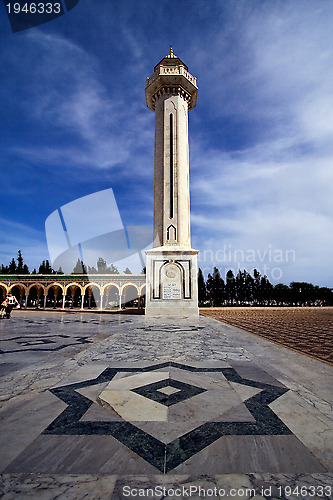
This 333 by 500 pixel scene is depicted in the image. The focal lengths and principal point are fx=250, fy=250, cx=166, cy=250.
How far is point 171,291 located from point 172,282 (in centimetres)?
50

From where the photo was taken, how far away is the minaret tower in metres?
13.7

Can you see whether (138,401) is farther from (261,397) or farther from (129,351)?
(129,351)

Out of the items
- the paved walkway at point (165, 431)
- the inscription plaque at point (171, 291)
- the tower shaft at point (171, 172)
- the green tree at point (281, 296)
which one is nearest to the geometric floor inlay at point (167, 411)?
the paved walkway at point (165, 431)

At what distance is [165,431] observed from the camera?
1.51 metres

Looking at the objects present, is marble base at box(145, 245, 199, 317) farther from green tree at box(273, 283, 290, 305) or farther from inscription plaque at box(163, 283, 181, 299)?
green tree at box(273, 283, 290, 305)

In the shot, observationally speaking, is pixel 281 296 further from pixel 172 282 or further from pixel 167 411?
pixel 167 411

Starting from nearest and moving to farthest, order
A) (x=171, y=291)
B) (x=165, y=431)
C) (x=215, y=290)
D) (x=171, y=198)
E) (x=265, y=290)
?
(x=165, y=431) < (x=171, y=291) < (x=171, y=198) < (x=215, y=290) < (x=265, y=290)

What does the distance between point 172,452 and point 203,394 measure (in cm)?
87

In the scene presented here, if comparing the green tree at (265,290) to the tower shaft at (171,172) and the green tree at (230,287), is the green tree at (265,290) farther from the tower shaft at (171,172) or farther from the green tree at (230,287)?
the tower shaft at (171,172)

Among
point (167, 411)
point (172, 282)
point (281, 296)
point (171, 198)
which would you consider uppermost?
point (171, 198)

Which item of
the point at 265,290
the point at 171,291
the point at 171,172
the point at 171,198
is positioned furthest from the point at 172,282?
the point at 265,290

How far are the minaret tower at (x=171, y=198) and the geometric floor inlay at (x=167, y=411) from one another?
11.1 m

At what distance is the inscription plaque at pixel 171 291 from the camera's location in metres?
13.7

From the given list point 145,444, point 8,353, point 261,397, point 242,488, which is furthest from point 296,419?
point 8,353
